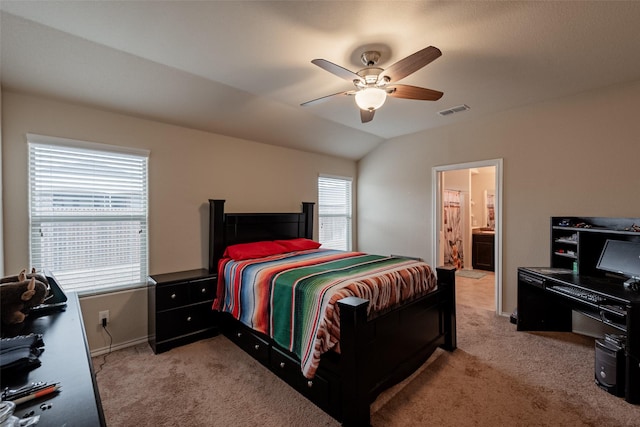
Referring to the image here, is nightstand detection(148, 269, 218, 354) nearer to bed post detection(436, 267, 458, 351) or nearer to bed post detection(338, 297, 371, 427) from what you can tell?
bed post detection(338, 297, 371, 427)

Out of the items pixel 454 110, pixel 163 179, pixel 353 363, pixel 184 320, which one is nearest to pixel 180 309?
pixel 184 320

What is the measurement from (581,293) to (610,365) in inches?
24.3

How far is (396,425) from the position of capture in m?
1.93

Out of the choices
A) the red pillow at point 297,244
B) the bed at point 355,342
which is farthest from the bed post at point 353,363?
the red pillow at point 297,244

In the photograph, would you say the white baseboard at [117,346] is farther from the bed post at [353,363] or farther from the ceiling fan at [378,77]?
the ceiling fan at [378,77]

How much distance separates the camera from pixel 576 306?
288 centimetres

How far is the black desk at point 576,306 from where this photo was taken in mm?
2133

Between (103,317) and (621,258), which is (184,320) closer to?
(103,317)

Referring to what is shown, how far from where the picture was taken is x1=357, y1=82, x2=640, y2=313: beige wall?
302 centimetres

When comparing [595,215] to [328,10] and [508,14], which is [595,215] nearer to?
[508,14]

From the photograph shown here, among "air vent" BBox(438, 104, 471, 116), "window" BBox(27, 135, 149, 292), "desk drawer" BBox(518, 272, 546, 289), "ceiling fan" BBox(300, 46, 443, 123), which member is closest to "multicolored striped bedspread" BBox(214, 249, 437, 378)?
"window" BBox(27, 135, 149, 292)

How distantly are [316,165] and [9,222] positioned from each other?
375 cm

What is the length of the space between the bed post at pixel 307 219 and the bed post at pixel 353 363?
2795mm

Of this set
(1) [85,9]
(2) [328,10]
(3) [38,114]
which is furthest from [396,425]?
(3) [38,114]
